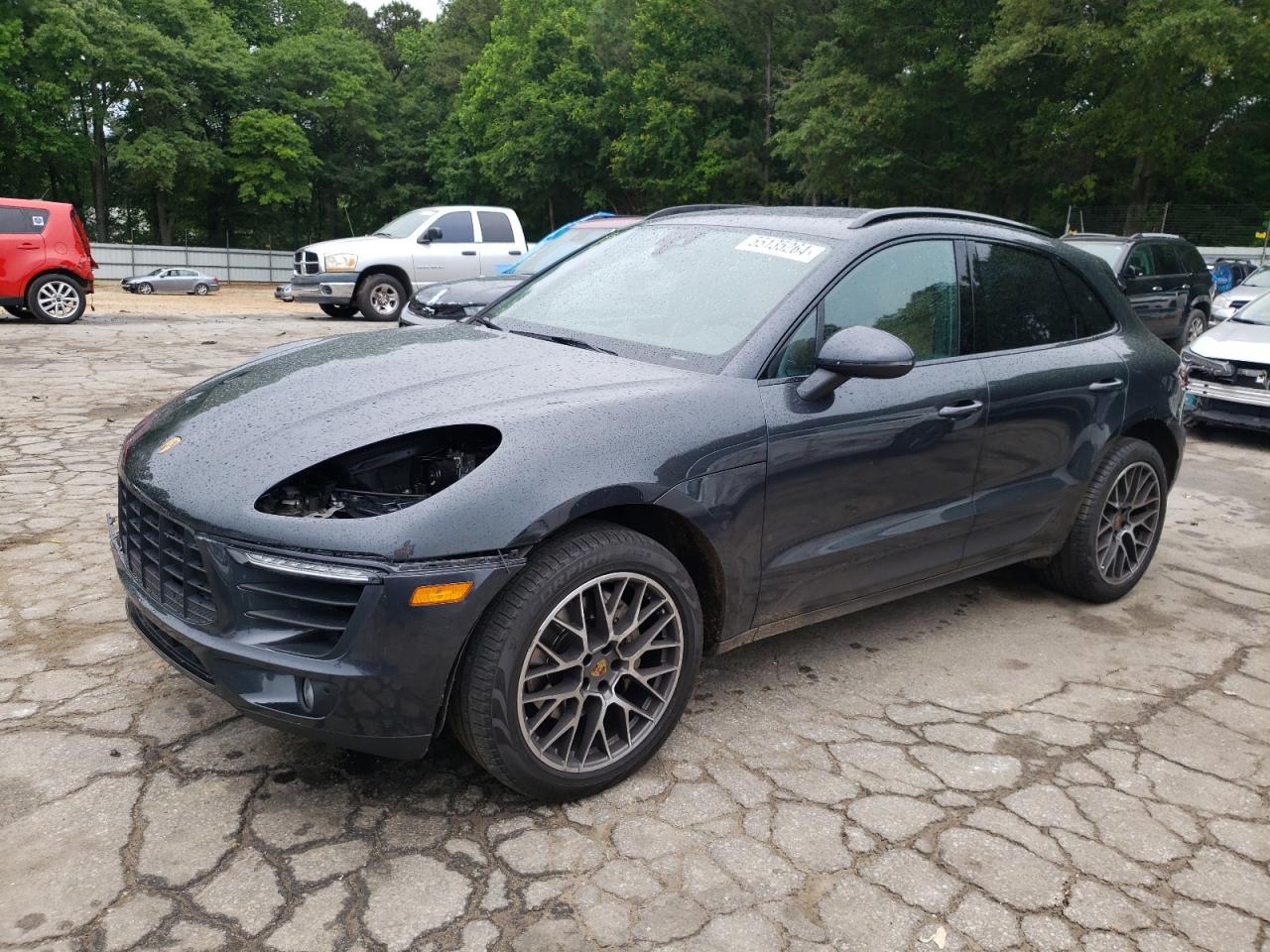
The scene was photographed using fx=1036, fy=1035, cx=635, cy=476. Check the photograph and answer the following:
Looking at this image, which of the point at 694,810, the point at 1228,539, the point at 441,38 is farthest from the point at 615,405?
the point at 441,38

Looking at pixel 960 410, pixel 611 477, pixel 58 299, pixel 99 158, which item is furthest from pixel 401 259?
pixel 99 158

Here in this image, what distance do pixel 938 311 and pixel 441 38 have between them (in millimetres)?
60142

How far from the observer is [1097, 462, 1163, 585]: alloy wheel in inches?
177

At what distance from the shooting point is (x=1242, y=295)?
14977 millimetres

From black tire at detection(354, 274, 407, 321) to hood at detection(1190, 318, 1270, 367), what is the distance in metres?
11.0

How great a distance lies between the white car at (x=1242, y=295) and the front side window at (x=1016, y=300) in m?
12.4

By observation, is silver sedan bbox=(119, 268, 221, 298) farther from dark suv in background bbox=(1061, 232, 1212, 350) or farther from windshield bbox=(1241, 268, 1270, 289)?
windshield bbox=(1241, 268, 1270, 289)

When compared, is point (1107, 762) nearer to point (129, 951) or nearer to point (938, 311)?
point (938, 311)

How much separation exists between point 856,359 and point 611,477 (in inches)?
33.8

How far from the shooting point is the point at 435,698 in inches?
101

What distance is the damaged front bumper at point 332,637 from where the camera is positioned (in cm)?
246

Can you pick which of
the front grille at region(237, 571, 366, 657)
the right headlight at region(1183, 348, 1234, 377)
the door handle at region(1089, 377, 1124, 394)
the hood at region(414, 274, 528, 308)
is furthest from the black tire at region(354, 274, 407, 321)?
the front grille at region(237, 571, 366, 657)

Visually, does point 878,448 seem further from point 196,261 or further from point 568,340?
point 196,261

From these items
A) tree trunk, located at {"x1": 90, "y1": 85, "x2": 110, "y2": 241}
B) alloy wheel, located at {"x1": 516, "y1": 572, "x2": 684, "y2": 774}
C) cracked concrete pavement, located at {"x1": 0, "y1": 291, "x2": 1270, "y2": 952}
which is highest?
tree trunk, located at {"x1": 90, "y1": 85, "x2": 110, "y2": 241}
